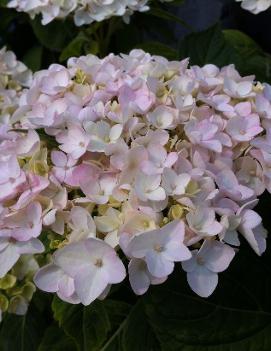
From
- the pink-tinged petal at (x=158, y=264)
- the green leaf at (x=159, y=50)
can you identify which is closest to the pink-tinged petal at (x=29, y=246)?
the pink-tinged petal at (x=158, y=264)

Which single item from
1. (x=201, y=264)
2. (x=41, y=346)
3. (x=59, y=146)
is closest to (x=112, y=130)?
(x=59, y=146)

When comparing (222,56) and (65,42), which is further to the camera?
(65,42)

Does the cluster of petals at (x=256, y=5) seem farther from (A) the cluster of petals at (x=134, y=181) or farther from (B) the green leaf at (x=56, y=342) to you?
(B) the green leaf at (x=56, y=342)

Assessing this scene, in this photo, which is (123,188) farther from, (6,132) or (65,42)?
(65,42)

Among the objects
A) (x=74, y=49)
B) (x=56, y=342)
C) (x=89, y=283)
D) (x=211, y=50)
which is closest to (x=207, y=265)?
(x=89, y=283)

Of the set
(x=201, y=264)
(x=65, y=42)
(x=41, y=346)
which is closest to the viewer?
(x=201, y=264)

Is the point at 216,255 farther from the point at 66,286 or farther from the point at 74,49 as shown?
the point at 74,49

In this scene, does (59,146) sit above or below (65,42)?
above
